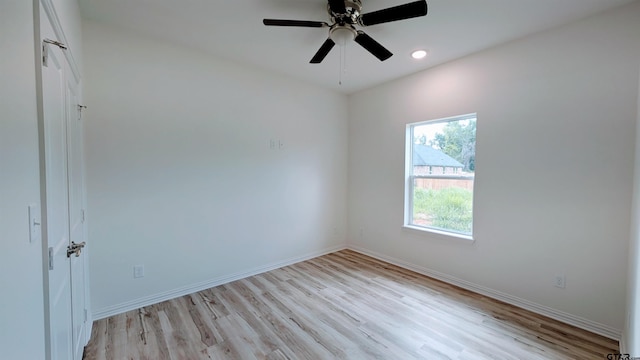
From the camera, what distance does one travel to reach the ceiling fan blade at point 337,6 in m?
1.80

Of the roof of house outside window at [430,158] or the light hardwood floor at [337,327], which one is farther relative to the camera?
the roof of house outside window at [430,158]

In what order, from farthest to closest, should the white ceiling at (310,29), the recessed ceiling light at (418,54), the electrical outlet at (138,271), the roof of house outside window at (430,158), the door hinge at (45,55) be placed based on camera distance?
the roof of house outside window at (430,158) < the recessed ceiling light at (418,54) < the electrical outlet at (138,271) < the white ceiling at (310,29) < the door hinge at (45,55)

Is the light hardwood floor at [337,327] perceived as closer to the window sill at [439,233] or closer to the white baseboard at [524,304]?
the white baseboard at [524,304]

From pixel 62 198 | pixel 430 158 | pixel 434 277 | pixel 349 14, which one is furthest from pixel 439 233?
pixel 62 198

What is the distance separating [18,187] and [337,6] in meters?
1.93

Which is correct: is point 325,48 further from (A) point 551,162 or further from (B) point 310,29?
(A) point 551,162

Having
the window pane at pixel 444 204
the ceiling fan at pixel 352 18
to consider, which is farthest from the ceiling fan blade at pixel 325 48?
the window pane at pixel 444 204

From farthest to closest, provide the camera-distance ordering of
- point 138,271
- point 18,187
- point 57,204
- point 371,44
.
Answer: point 138,271, point 371,44, point 57,204, point 18,187

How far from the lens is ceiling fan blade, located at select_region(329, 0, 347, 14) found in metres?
1.80

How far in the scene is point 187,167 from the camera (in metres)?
2.86

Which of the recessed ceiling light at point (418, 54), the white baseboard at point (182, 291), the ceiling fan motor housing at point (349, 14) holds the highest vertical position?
the recessed ceiling light at point (418, 54)

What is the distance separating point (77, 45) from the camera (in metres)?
2.01

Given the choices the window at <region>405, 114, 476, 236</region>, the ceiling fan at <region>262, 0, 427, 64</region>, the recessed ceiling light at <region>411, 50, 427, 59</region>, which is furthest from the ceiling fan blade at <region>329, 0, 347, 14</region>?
the window at <region>405, 114, 476, 236</region>

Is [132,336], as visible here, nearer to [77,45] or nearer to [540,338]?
[77,45]
